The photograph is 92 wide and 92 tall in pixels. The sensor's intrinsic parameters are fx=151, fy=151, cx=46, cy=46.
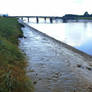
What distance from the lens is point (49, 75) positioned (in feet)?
30.5

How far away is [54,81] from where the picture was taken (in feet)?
27.4

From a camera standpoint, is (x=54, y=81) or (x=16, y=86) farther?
(x=54, y=81)

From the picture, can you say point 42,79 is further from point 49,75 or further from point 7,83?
point 7,83

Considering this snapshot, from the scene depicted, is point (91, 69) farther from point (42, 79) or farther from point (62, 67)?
point (42, 79)

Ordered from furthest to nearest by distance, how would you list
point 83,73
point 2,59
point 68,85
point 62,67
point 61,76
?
point 62,67 < point 83,73 < point 61,76 < point 2,59 < point 68,85

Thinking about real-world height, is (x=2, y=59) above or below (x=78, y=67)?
above

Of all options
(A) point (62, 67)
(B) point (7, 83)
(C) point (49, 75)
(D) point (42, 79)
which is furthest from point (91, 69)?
(B) point (7, 83)

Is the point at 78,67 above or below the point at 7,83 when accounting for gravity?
below

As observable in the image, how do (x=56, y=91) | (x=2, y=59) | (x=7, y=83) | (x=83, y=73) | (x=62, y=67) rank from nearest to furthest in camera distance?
(x=7, y=83) → (x=56, y=91) → (x=2, y=59) → (x=83, y=73) → (x=62, y=67)

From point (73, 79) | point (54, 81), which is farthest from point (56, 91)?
point (73, 79)

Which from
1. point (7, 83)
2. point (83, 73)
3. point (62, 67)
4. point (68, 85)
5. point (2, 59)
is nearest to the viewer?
point (7, 83)

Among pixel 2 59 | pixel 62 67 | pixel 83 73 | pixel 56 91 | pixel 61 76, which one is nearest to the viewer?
pixel 56 91

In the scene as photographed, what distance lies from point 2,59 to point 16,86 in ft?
9.84

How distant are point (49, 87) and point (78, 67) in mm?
4482
